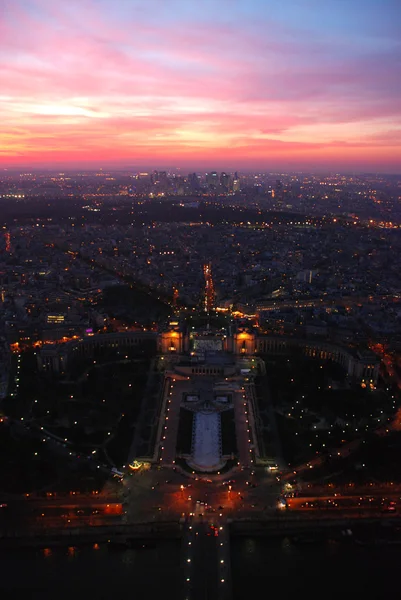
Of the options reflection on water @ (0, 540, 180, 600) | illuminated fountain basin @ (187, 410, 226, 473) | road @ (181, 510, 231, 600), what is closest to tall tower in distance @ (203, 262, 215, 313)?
illuminated fountain basin @ (187, 410, 226, 473)

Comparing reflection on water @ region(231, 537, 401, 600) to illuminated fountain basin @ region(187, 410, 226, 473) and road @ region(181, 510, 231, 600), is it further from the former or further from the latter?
illuminated fountain basin @ region(187, 410, 226, 473)

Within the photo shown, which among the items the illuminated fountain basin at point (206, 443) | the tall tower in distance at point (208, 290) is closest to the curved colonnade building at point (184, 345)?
the illuminated fountain basin at point (206, 443)

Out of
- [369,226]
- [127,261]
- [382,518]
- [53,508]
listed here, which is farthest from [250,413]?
[369,226]

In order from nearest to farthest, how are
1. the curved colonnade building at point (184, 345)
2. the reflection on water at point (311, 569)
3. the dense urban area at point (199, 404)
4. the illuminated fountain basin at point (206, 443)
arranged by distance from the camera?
the reflection on water at point (311, 569) < the dense urban area at point (199, 404) < the illuminated fountain basin at point (206, 443) < the curved colonnade building at point (184, 345)

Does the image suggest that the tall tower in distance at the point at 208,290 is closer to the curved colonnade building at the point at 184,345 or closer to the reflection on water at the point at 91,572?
the curved colonnade building at the point at 184,345

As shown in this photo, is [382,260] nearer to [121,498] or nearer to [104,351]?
[104,351]
